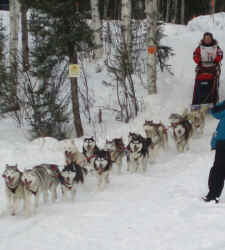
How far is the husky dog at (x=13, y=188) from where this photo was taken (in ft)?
16.3

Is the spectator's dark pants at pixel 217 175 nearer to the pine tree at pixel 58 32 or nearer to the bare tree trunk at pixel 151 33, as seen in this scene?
the pine tree at pixel 58 32

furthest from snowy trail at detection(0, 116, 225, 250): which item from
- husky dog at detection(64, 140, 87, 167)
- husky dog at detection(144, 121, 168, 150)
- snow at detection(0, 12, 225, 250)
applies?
husky dog at detection(144, 121, 168, 150)

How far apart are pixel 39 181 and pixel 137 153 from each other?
7.14 ft

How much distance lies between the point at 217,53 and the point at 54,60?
406 centimetres

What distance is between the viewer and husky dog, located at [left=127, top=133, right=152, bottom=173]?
672cm

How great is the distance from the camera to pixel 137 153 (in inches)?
263

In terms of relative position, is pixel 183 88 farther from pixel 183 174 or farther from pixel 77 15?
pixel 183 174

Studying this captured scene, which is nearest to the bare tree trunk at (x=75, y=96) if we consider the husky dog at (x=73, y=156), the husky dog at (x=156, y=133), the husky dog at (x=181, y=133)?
the husky dog at (x=156, y=133)

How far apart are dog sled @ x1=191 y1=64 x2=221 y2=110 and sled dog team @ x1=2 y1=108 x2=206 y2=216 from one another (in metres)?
0.52

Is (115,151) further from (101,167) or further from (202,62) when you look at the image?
(202,62)

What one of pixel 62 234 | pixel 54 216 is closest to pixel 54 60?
pixel 54 216

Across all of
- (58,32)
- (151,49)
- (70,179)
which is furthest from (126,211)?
(151,49)

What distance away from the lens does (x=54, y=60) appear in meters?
8.33

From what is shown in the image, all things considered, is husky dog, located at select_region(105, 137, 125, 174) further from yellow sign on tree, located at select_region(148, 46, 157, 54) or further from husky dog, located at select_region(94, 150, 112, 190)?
yellow sign on tree, located at select_region(148, 46, 157, 54)
